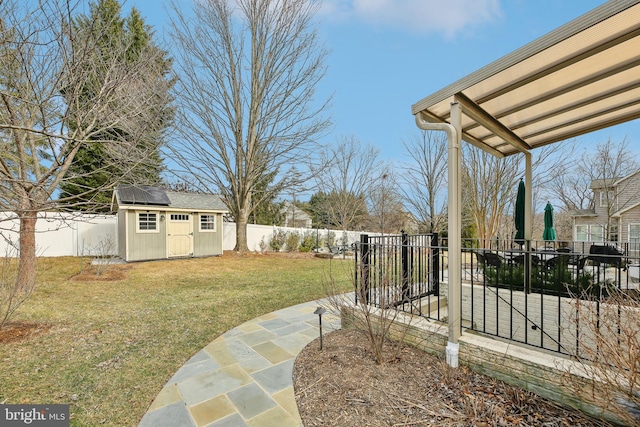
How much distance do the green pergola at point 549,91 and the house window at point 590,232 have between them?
20285 millimetres

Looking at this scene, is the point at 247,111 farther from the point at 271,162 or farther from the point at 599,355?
the point at 599,355

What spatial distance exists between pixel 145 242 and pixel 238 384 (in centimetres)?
1089

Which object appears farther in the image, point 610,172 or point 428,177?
point 610,172

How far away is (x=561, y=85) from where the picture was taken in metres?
3.12

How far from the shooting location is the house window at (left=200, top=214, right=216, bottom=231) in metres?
13.6

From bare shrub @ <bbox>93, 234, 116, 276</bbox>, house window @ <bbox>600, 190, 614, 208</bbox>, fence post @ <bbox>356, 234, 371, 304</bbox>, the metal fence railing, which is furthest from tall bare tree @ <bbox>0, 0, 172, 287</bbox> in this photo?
house window @ <bbox>600, 190, 614, 208</bbox>

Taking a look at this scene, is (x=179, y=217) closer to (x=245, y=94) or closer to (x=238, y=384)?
(x=245, y=94)

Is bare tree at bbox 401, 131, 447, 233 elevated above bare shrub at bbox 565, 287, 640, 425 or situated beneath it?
elevated above

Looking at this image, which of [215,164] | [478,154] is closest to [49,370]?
[215,164]

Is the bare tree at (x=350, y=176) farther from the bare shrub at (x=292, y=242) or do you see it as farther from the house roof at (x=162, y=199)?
the house roof at (x=162, y=199)

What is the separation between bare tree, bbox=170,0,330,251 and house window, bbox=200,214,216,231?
3.95ft

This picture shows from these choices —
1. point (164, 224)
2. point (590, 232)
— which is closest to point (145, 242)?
point (164, 224)

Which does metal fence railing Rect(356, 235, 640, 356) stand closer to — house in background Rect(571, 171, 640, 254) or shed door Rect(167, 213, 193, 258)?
shed door Rect(167, 213, 193, 258)

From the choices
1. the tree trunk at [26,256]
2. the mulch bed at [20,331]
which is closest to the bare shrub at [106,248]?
the tree trunk at [26,256]
